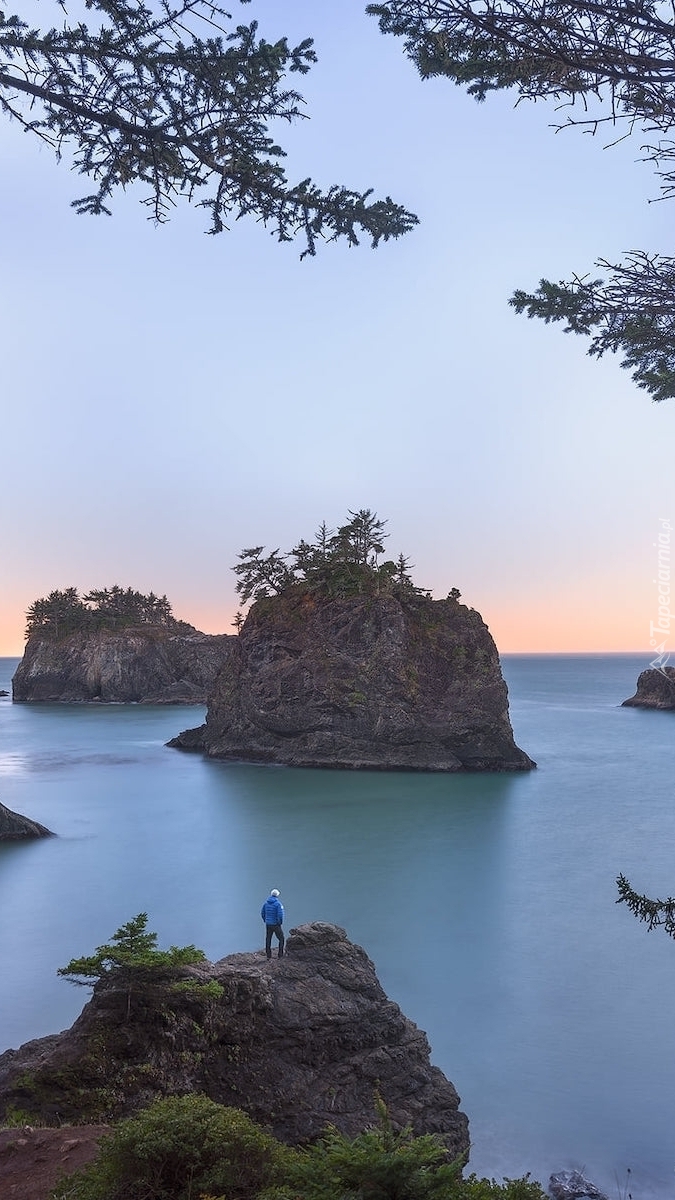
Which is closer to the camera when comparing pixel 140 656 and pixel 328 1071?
pixel 328 1071

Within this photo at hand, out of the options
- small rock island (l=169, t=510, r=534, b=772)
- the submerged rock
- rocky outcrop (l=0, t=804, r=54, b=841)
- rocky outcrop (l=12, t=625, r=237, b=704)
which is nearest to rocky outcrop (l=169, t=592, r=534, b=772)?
small rock island (l=169, t=510, r=534, b=772)

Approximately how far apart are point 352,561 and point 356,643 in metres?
5.88

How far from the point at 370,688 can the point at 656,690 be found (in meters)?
60.7

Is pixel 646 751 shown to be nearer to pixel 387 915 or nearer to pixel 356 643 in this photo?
pixel 356 643

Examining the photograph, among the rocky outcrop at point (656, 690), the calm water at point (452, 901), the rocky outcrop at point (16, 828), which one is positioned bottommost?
the calm water at point (452, 901)

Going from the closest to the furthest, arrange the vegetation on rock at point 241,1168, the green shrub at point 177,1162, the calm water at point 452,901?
the vegetation on rock at point 241,1168
the green shrub at point 177,1162
the calm water at point 452,901

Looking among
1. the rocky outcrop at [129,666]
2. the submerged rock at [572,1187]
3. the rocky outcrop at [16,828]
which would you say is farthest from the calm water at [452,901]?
the rocky outcrop at [129,666]

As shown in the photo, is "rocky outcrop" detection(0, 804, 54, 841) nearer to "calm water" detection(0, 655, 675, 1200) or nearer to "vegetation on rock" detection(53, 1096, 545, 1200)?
"calm water" detection(0, 655, 675, 1200)

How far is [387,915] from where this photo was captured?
846 inches

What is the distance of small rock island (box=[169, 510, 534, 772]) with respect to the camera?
42.9 metres

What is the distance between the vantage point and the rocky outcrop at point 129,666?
9869 cm

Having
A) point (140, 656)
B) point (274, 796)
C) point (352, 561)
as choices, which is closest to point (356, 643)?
point (352, 561)

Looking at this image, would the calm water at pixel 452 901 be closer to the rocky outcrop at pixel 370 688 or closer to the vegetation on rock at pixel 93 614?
the rocky outcrop at pixel 370 688

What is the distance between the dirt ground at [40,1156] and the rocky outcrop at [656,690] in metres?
90.5
